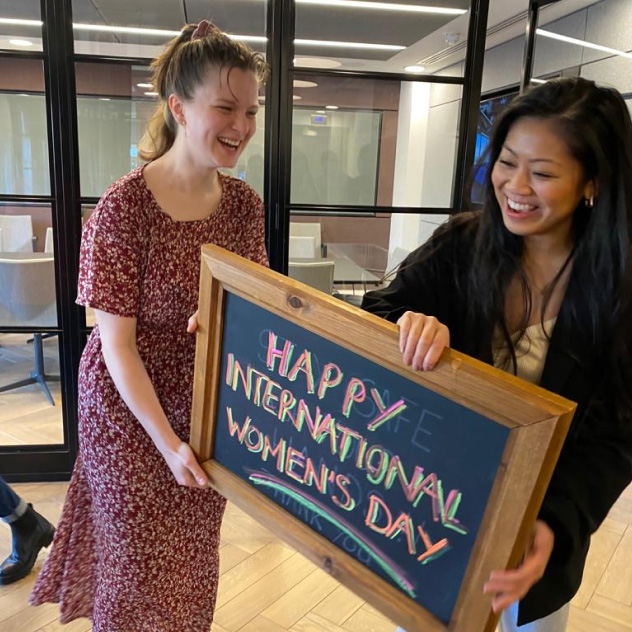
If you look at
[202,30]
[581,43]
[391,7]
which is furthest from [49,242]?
[581,43]

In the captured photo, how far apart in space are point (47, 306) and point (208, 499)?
153 centimetres

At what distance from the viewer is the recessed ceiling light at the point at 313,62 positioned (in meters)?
2.37

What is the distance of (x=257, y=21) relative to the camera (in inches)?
91.5

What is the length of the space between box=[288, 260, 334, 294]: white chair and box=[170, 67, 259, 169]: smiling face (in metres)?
1.41

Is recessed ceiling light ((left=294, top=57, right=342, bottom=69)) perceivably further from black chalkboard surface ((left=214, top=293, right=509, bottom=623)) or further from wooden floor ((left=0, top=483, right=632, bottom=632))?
wooden floor ((left=0, top=483, right=632, bottom=632))

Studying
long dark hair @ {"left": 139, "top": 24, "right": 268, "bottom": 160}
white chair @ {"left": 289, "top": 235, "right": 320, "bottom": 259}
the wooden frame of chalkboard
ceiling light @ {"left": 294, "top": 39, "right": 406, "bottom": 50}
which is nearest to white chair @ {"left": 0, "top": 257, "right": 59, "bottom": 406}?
white chair @ {"left": 289, "top": 235, "right": 320, "bottom": 259}

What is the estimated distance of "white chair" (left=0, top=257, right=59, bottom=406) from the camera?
2.52 m

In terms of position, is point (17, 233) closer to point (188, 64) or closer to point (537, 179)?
point (188, 64)

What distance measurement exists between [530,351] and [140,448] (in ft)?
2.60

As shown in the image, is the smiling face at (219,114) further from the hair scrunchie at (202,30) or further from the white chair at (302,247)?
the white chair at (302,247)

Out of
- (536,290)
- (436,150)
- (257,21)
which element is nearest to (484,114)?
(436,150)

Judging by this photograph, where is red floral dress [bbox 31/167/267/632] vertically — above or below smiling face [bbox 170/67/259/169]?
below

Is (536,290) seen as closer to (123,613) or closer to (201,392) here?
(201,392)

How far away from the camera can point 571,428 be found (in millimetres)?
978
